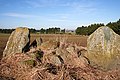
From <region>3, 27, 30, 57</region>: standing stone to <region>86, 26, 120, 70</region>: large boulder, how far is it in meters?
3.90

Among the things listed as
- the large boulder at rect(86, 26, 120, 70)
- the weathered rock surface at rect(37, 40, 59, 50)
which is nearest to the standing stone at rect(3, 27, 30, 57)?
the weathered rock surface at rect(37, 40, 59, 50)

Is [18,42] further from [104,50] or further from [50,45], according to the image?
[104,50]

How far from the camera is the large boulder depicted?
967 cm

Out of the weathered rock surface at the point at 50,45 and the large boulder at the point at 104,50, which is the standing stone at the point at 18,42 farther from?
the large boulder at the point at 104,50

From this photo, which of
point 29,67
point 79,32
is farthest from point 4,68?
point 79,32

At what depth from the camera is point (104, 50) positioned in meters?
9.88

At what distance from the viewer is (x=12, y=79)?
28.0 ft

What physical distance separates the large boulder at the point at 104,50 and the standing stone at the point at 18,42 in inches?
153

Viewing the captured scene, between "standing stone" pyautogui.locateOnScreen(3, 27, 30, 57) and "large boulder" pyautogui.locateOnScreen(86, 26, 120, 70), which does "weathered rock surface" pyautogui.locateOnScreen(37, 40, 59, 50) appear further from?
"large boulder" pyautogui.locateOnScreen(86, 26, 120, 70)

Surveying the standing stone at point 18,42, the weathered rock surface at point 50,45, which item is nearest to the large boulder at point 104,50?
the weathered rock surface at point 50,45

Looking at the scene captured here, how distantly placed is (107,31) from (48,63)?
3147mm

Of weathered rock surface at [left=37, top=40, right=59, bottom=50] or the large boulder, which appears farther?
weathered rock surface at [left=37, top=40, right=59, bottom=50]

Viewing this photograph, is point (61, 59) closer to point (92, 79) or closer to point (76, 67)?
point (76, 67)

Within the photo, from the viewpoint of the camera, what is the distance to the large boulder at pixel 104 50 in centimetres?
967
